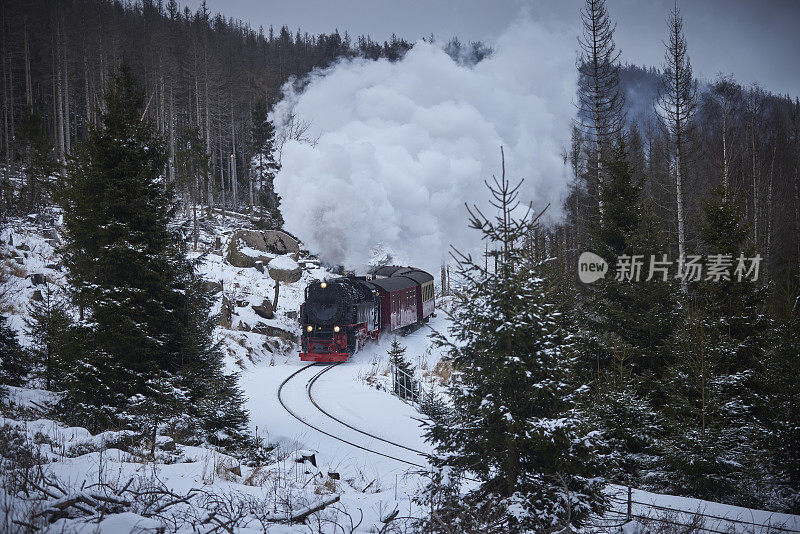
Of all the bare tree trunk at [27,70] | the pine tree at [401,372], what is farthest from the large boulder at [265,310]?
the bare tree trunk at [27,70]

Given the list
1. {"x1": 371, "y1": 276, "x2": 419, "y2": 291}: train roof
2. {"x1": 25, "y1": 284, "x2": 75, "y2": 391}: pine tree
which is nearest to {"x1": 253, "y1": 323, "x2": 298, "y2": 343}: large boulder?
{"x1": 371, "y1": 276, "x2": 419, "y2": 291}: train roof

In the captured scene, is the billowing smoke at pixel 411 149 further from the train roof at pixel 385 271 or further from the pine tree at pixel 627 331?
the pine tree at pixel 627 331

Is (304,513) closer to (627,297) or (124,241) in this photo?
(124,241)

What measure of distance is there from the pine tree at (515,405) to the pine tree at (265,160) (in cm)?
3347

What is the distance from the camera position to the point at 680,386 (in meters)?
8.91

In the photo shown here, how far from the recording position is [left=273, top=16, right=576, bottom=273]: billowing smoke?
2358 centimetres

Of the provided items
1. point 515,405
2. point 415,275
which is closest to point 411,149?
point 415,275

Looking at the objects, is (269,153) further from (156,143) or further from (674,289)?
(674,289)

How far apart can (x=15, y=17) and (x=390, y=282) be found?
4310 centimetres

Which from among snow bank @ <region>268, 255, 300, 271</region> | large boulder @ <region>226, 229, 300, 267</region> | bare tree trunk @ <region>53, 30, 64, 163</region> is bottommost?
snow bank @ <region>268, 255, 300, 271</region>

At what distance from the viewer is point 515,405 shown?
498cm

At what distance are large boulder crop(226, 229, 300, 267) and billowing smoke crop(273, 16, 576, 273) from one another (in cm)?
564

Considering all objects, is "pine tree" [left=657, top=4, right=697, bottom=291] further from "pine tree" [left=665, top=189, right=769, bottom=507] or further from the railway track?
the railway track

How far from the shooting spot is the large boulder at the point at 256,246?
29.3 m
